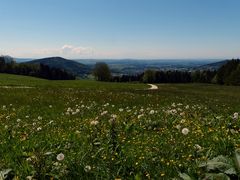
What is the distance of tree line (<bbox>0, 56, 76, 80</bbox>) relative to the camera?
516ft

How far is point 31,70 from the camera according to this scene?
6575 inches

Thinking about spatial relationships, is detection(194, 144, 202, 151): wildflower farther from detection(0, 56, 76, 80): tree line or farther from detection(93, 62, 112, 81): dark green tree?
detection(93, 62, 112, 81): dark green tree

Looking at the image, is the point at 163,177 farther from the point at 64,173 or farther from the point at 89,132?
the point at 89,132

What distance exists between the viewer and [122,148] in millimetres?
7543

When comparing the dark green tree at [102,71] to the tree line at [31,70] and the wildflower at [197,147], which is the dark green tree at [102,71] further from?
the wildflower at [197,147]

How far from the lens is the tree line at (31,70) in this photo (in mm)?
157125

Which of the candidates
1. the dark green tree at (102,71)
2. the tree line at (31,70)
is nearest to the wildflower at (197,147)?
the tree line at (31,70)

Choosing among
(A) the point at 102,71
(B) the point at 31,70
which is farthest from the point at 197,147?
(B) the point at 31,70

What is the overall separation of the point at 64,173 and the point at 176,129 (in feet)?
13.5

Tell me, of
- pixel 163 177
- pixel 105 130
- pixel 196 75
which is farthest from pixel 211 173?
pixel 196 75

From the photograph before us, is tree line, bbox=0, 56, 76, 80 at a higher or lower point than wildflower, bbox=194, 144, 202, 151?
lower

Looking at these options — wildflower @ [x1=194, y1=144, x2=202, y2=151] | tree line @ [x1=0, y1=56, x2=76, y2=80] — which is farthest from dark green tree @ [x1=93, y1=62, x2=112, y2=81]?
wildflower @ [x1=194, y1=144, x2=202, y2=151]

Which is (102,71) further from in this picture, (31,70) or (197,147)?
(197,147)

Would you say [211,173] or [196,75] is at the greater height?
[211,173]
